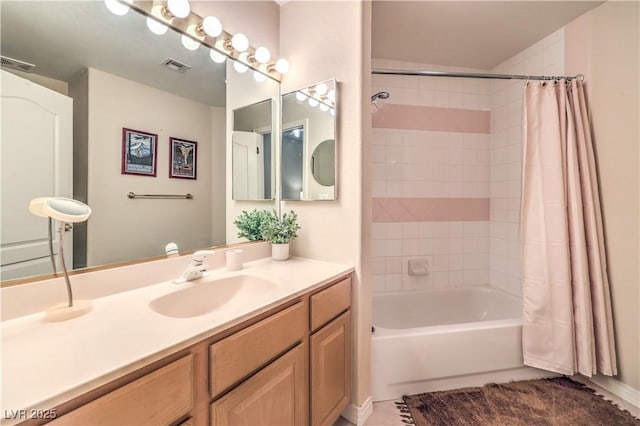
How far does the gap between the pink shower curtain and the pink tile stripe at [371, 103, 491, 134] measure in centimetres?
64

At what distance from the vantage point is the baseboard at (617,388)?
1.47m

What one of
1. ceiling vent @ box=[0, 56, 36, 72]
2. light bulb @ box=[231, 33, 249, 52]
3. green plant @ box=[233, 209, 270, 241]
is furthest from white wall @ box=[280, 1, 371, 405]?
ceiling vent @ box=[0, 56, 36, 72]

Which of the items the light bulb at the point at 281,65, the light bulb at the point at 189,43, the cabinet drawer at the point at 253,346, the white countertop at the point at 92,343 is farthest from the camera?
the light bulb at the point at 281,65

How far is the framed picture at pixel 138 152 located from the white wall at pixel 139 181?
0.02m

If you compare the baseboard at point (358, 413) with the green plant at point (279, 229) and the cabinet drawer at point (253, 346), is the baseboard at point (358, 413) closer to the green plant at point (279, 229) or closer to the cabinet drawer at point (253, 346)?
the cabinet drawer at point (253, 346)

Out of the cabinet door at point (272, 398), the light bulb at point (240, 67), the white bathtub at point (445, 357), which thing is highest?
the light bulb at point (240, 67)

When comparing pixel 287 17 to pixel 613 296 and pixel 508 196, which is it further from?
pixel 613 296

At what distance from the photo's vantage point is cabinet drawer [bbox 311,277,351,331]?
1.11m

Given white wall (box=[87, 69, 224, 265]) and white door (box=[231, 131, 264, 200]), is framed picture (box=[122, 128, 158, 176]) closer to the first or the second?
white wall (box=[87, 69, 224, 265])

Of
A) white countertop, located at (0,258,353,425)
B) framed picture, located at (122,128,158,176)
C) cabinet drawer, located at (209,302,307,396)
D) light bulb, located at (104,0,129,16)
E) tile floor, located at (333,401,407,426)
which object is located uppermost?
light bulb, located at (104,0,129,16)

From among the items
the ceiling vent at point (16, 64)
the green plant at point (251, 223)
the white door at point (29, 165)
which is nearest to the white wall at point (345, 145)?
the green plant at point (251, 223)

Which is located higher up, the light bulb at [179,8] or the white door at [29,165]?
the light bulb at [179,8]

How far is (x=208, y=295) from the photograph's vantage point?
1144 millimetres

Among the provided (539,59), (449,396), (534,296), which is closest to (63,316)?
(449,396)
